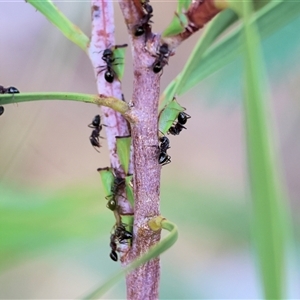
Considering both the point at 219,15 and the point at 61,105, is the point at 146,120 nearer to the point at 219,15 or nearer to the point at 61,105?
the point at 219,15

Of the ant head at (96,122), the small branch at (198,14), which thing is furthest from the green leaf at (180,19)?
the ant head at (96,122)

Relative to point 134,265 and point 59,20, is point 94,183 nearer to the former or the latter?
point 59,20

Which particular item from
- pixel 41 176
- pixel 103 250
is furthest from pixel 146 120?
pixel 41 176

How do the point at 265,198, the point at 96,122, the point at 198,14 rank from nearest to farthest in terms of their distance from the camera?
the point at 265,198 < the point at 198,14 < the point at 96,122

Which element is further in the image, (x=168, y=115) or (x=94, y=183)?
(x=94, y=183)

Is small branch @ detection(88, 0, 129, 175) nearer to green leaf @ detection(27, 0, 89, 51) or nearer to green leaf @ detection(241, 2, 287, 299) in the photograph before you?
green leaf @ detection(27, 0, 89, 51)

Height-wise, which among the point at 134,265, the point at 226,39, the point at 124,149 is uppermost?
the point at 226,39

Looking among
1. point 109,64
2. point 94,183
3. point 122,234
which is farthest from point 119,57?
point 94,183

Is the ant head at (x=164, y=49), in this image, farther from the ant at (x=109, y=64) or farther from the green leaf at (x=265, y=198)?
the green leaf at (x=265, y=198)
